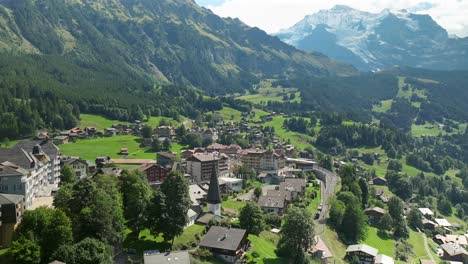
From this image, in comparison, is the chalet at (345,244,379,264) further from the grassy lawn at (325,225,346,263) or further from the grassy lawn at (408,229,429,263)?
the grassy lawn at (408,229,429,263)

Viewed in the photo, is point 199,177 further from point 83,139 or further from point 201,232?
point 83,139

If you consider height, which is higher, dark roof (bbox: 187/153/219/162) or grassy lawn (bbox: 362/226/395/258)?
dark roof (bbox: 187/153/219/162)

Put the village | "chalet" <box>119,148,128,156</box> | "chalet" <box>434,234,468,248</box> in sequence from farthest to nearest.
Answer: "chalet" <box>119,148,128,156</box>, "chalet" <box>434,234,468,248</box>, the village

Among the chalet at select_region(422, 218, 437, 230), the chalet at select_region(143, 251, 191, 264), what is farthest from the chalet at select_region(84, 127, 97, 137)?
the chalet at select_region(143, 251, 191, 264)

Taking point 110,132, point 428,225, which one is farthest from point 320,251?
point 110,132

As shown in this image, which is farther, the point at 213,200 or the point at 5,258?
the point at 213,200

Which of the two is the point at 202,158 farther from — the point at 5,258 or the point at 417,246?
the point at 5,258

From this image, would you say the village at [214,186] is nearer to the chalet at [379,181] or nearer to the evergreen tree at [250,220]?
the chalet at [379,181]

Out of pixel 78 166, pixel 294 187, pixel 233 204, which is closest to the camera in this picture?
pixel 233 204
